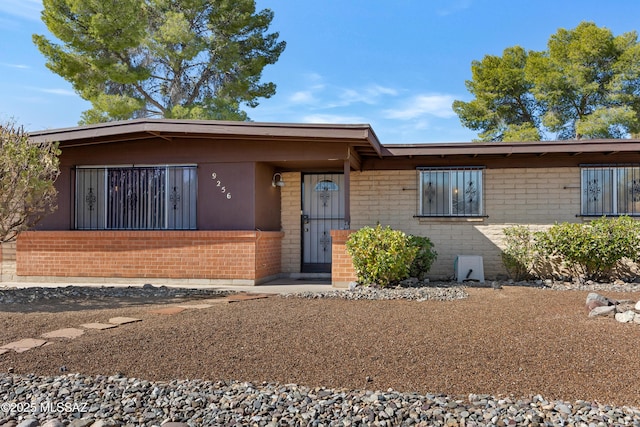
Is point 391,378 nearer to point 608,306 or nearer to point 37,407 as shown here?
point 37,407

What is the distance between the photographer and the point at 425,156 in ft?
33.5

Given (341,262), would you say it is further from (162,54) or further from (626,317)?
(162,54)

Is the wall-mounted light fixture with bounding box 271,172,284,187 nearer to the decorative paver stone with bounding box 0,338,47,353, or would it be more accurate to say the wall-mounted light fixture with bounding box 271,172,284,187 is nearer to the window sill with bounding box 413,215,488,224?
the window sill with bounding box 413,215,488,224

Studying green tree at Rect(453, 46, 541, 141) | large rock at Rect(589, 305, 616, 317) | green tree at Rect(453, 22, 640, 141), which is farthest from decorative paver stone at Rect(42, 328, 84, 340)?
green tree at Rect(453, 46, 541, 141)

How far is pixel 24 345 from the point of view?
4.68m

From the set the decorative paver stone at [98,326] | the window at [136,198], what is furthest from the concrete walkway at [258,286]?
the decorative paver stone at [98,326]

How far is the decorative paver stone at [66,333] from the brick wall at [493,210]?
6748 mm

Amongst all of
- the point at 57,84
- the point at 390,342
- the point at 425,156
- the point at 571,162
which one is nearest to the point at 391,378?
the point at 390,342

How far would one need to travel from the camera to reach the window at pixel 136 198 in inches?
391

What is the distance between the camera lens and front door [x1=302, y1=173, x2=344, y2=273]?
11125 mm

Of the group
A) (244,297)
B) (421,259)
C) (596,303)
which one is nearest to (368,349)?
(596,303)

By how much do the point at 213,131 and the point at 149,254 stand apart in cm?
267

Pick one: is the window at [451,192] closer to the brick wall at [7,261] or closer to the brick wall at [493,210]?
the brick wall at [493,210]

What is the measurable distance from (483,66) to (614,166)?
48.1ft
